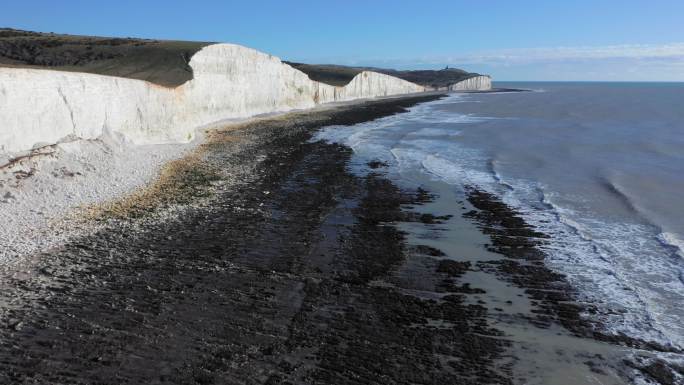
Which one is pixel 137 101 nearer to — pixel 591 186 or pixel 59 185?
pixel 59 185

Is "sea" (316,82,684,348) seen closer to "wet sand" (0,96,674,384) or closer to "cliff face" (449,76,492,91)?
"wet sand" (0,96,674,384)

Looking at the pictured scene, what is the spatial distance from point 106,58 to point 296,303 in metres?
39.6

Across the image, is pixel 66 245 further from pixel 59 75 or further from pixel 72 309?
pixel 59 75

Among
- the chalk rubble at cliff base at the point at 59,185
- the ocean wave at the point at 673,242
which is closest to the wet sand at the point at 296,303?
the chalk rubble at cliff base at the point at 59,185

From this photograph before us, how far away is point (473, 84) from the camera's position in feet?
559

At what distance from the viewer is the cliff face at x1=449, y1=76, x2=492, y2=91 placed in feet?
522

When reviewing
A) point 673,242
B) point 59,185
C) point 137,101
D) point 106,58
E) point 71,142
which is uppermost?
point 106,58

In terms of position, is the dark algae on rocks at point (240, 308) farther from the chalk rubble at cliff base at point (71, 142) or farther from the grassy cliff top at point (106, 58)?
the grassy cliff top at point (106, 58)

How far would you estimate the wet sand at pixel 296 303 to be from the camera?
22.1 ft

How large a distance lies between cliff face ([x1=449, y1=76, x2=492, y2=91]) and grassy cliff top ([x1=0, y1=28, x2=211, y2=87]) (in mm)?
125114

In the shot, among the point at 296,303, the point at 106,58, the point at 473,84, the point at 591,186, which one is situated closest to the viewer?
the point at 296,303

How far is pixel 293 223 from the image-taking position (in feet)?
43.5

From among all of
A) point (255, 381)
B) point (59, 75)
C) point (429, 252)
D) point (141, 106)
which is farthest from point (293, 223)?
point (141, 106)

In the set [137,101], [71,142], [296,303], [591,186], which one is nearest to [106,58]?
[137,101]
